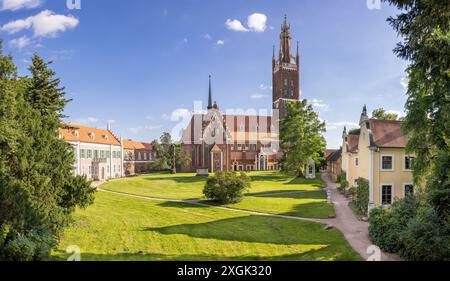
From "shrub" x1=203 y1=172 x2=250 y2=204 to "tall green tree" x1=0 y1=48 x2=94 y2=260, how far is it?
47.9 feet

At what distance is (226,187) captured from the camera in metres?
28.7

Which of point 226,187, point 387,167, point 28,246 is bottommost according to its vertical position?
point 226,187

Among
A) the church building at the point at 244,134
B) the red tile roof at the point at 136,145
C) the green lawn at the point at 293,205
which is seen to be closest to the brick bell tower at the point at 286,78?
the church building at the point at 244,134

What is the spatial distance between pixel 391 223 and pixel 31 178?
1835 centimetres

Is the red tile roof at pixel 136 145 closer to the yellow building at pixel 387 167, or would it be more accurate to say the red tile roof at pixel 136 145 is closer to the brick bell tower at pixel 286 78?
the brick bell tower at pixel 286 78

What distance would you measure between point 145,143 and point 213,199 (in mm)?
47644

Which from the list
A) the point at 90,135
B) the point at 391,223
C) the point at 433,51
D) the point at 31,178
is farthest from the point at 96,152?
the point at 433,51

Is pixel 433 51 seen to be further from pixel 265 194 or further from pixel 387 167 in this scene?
pixel 265 194

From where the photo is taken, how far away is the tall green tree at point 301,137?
1842 inches

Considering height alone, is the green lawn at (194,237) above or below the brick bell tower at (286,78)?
below

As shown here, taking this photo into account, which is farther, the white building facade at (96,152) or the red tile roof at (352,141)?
the white building facade at (96,152)

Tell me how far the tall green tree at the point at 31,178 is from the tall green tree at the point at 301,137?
3666cm

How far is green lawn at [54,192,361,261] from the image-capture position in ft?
45.2
